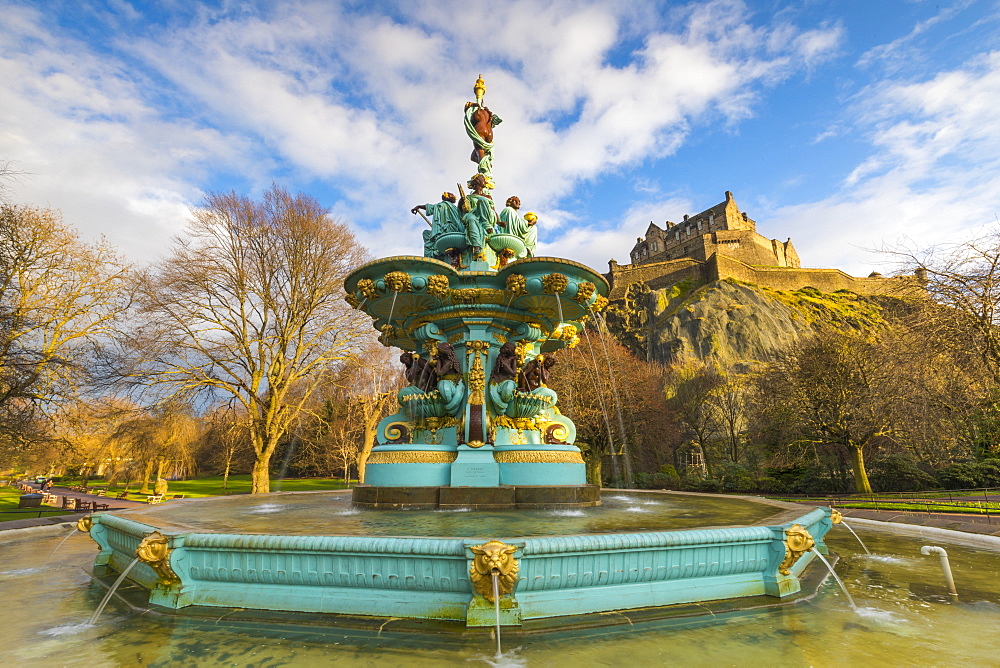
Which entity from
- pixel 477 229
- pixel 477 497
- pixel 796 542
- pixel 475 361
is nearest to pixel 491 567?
pixel 796 542

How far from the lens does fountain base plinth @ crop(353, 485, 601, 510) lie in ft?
27.9

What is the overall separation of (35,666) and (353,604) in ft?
6.64

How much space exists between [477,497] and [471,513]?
85 cm

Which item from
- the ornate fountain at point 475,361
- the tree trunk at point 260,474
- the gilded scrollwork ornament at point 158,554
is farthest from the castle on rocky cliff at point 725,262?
the gilded scrollwork ornament at point 158,554

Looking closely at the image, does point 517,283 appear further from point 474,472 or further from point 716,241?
point 716,241

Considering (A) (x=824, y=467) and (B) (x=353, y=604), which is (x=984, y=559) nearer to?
(B) (x=353, y=604)

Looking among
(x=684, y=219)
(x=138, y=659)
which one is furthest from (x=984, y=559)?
(x=684, y=219)

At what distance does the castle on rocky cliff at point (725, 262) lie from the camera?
73.8m

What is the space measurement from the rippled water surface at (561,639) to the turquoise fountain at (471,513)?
0.87 feet

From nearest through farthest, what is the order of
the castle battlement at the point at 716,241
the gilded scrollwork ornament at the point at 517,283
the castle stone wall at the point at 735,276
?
the gilded scrollwork ornament at the point at 517,283 < the castle stone wall at the point at 735,276 < the castle battlement at the point at 716,241

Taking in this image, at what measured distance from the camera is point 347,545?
4137 mm

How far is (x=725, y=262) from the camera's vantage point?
71.3 metres

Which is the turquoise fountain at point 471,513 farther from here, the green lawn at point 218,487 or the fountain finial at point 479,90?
the green lawn at point 218,487

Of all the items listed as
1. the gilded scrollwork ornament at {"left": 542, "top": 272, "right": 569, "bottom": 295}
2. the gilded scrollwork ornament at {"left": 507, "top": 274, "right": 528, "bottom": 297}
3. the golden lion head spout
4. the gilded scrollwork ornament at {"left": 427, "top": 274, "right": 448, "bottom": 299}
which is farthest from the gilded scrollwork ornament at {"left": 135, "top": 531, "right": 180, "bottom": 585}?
the gilded scrollwork ornament at {"left": 542, "top": 272, "right": 569, "bottom": 295}
